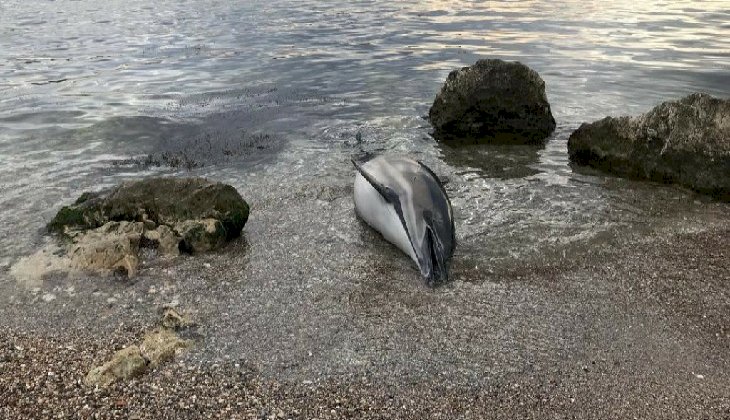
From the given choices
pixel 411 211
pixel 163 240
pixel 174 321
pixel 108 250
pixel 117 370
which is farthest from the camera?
pixel 163 240

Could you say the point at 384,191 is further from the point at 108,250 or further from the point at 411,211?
the point at 108,250

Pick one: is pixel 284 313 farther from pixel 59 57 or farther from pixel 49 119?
pixel 59 57

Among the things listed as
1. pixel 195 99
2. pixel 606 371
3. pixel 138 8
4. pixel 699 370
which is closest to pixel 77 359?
pixel 606 371

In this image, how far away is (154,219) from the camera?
6.23 m

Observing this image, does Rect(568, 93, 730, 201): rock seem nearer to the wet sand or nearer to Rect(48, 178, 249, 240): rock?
the wet sand

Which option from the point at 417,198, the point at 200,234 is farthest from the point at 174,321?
the point at 417,198

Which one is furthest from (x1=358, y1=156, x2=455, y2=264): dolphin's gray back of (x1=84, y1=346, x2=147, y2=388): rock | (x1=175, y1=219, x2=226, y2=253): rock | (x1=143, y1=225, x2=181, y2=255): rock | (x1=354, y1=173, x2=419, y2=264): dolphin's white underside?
(x1=84, y1=346, x2=147, y2=388): rock

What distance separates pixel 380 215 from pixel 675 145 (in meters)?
4.20

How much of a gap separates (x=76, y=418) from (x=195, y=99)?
10.5 meters

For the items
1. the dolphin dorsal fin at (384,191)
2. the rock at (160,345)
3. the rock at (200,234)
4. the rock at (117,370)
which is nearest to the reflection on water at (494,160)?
the dolphin dorsal fin at (384,191)

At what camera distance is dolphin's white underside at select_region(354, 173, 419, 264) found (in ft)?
19.1

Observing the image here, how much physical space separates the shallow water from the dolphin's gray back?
32cm

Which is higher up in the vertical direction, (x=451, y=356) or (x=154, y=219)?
(x=154, y=219)

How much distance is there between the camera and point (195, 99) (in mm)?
13102
